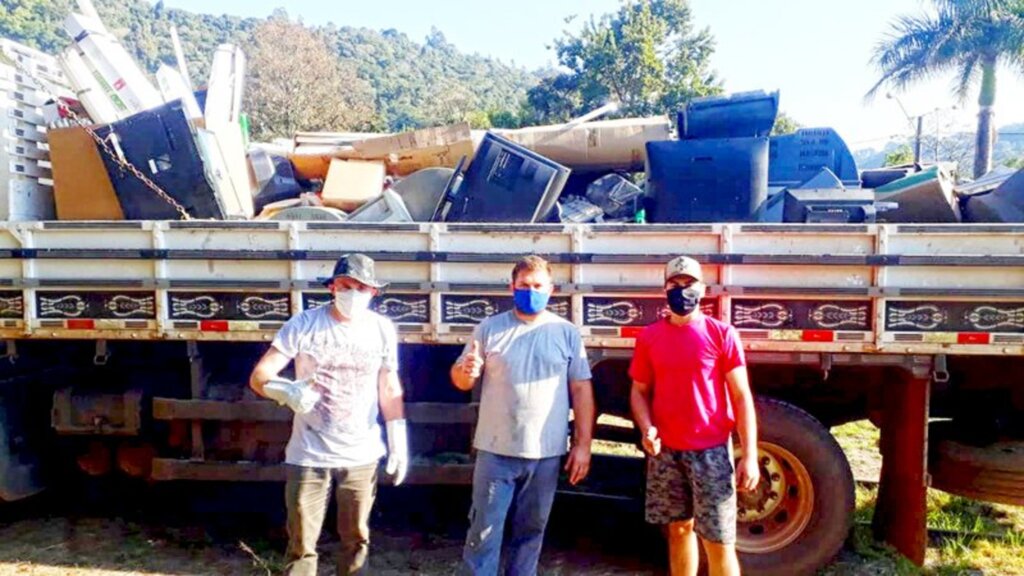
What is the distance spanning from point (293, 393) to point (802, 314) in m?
2.49

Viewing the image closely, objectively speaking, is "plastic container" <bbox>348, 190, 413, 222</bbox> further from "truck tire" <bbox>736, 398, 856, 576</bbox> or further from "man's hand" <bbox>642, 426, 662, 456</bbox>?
"truck tire" <bbox>736, 398, 856, 576</bbox>

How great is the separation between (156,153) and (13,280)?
1.05 m

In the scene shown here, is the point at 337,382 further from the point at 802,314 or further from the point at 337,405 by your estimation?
the point at 802,314

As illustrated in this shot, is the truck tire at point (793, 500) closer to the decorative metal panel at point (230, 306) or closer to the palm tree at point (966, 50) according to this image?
the decorative metal panel at point (230, 306)

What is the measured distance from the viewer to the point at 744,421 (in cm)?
315

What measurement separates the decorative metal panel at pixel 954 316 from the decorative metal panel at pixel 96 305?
3.92 meters

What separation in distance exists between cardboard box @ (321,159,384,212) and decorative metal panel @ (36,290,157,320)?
4.10ft

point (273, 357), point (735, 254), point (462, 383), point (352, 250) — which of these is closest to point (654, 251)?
point (735, 254)

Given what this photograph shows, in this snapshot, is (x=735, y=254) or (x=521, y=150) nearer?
(x=735, y=254)

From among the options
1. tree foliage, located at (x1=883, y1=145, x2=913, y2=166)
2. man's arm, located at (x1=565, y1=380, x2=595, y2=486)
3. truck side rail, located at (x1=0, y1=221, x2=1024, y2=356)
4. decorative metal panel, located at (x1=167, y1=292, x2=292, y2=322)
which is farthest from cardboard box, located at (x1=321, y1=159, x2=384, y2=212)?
tree foliage, located at (x1=883, y1=145, x2=913, y2=166)

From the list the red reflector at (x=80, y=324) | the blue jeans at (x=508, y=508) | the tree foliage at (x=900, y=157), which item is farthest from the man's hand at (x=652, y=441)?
the tree foliage at (x=900, y=157)

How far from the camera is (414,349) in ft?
14.3

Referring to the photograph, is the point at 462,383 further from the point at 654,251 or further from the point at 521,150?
the point at 521,150

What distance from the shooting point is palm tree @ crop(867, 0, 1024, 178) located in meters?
17.7
